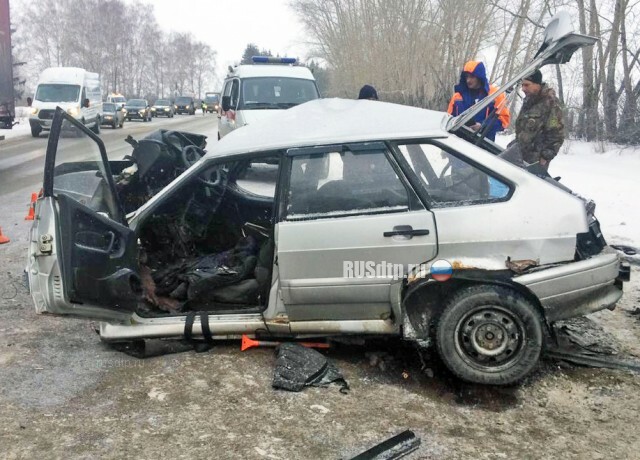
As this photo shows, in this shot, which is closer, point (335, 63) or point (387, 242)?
point (387, 242)

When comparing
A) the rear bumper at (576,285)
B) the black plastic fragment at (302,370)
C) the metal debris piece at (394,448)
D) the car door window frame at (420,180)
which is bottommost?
the metal debris piece at (394,448)

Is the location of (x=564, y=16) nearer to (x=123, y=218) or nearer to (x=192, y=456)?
(x=123, y=218)

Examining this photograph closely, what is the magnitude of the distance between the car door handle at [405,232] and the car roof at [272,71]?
8929mm

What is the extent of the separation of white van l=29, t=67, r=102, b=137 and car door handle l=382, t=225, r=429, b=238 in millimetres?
20478

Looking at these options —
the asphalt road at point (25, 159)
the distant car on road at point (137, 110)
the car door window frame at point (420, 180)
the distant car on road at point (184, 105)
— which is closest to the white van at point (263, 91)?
the asphalt road at point (25, 159)

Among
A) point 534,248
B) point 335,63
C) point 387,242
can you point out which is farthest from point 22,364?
point 335,63

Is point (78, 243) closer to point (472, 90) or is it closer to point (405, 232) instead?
point (405, 232)

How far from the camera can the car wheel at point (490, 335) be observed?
3.38m

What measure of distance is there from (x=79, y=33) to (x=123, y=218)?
244 ft

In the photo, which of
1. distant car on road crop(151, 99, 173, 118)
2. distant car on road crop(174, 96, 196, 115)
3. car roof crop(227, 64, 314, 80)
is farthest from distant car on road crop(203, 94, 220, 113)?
car roof crop(227, 64, 314, 80)

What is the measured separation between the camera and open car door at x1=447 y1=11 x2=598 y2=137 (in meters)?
3.72

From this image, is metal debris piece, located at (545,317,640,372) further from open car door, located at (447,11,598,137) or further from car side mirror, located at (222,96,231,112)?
car side mirror, located at (222,96,231,112)

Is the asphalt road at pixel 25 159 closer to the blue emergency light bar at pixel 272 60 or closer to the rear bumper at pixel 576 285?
the blue emergency light bar at pixel 272 60

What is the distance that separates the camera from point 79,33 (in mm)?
69188
